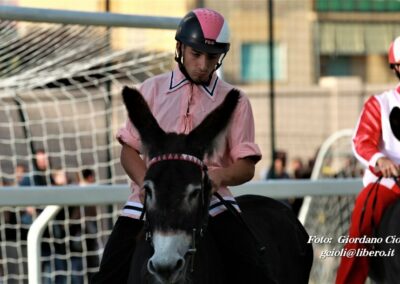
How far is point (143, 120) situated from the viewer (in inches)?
190

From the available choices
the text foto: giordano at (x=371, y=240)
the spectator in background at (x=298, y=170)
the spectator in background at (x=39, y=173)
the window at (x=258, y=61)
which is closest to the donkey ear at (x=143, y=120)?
the text foto: giordano at (x=371, y=240)

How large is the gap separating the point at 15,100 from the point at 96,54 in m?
0.89

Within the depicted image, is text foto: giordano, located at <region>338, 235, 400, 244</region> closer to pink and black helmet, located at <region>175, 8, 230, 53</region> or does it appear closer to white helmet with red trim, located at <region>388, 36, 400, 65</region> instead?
white helmet with red trim, located at <region>388, 36, 400, 65</region>

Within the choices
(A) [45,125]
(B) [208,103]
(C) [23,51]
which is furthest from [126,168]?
(A) [45,125]

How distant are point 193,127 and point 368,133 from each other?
8.56 ft

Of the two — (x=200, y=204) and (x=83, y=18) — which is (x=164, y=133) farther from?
(x=83, y=18)

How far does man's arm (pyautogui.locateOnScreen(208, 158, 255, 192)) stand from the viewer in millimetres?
4953

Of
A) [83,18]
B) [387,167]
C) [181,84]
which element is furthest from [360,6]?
[181,84]

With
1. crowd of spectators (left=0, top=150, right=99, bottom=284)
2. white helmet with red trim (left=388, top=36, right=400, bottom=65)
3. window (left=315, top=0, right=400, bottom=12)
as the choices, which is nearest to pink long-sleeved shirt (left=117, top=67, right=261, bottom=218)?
white helmet with red trim (left=388, top=36, right=400, bottom=65)

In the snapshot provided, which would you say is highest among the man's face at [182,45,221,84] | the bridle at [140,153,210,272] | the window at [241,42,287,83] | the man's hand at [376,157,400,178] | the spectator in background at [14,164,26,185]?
the man's face at [182,45,221,84]

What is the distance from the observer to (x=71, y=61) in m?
9.81

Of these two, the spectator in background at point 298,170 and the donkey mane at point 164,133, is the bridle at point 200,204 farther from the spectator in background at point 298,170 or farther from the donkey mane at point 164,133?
the spectator in background at point 298,170

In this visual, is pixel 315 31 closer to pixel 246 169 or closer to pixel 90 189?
pixel 90 189

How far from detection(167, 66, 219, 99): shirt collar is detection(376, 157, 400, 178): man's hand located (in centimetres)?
210
